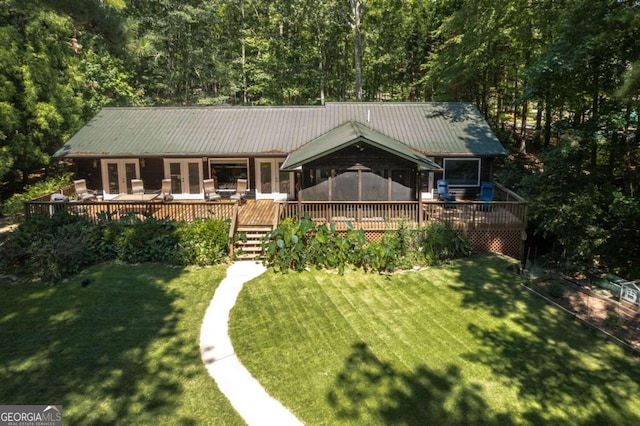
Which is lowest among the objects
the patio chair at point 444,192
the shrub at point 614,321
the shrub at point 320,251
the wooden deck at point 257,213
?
the shrub at point 614,321

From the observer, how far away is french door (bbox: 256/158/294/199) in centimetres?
1789

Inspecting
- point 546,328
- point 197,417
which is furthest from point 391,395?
point 546,328

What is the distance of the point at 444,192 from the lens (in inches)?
659

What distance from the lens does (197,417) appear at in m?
6.31

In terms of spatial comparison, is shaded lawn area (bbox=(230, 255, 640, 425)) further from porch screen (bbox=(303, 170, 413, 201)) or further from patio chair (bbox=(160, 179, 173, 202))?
patio chair (bbox=(160, 179, 173, 202))

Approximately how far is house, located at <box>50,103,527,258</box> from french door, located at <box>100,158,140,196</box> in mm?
45

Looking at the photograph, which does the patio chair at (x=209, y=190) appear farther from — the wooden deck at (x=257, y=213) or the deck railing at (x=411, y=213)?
the deck railing at (x=411, y=213)

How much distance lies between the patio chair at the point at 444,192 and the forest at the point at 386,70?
2.70m

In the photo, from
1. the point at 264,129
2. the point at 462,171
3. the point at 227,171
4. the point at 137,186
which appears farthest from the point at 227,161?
the point at 462,171

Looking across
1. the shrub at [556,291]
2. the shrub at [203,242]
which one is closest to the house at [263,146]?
the shrub at [203,242]

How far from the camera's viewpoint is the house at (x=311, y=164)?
13945 mm

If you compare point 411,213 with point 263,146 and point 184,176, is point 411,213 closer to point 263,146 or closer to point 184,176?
point 263,146

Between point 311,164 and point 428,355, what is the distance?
8.55m

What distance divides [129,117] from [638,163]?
67.9ft
